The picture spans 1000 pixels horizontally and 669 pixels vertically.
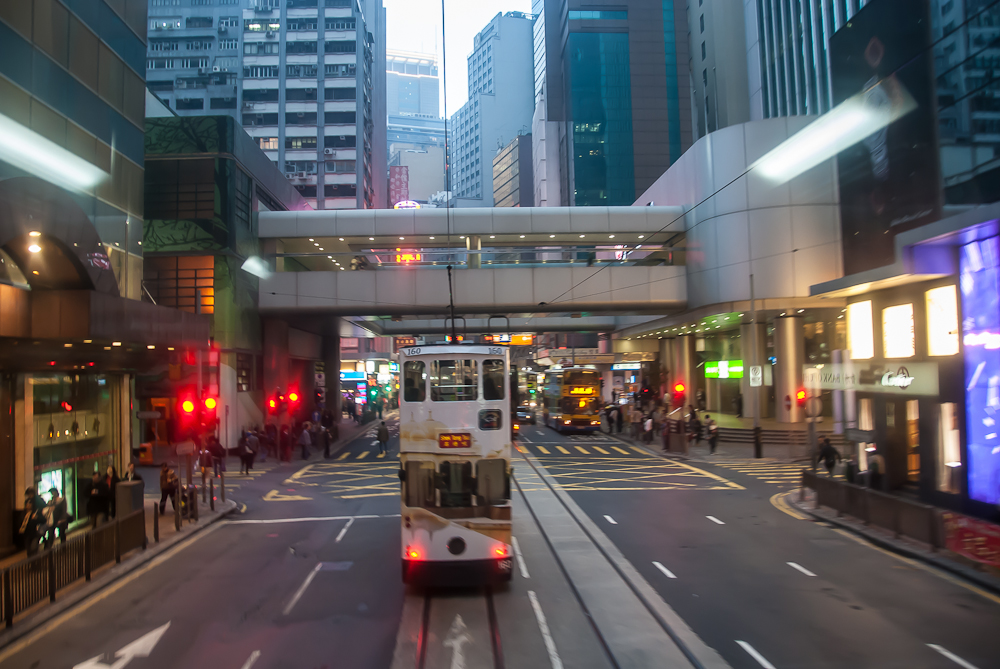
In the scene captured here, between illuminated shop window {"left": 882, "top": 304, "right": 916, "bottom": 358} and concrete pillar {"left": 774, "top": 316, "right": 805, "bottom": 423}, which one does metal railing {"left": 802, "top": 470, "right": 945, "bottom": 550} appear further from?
concrete pillar {"left": 774, "top": 316, "right": 805, "bottom": 423}

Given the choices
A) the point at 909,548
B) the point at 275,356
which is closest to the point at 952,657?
the point at 909,548

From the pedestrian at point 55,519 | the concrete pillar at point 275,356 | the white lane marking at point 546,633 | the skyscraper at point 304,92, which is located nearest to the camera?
the white lane marking at point 546,633

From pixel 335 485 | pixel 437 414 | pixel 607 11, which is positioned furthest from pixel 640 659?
pixel 607 11

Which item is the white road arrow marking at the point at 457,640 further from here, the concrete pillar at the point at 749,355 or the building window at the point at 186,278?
the concrete pillar at the point at 749,355

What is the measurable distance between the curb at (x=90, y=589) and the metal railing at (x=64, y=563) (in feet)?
0.60

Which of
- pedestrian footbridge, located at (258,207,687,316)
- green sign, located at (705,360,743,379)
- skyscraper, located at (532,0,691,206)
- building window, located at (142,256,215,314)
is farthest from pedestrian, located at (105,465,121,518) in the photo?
skyscraper, located at (532,0,691,206)

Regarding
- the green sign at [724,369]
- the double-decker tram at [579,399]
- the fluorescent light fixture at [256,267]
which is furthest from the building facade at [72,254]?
the green sign at [724,369]

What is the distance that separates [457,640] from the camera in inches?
331

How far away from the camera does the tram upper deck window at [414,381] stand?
10516 millimetres

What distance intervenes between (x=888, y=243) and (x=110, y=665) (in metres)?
19.0

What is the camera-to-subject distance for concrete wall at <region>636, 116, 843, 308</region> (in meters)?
30.5

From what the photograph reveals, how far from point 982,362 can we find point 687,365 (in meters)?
32.6

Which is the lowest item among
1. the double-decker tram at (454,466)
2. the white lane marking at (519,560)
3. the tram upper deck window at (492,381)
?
the white lane marking at (519,560)

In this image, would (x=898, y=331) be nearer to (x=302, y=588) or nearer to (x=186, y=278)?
(x=302, y=588)
